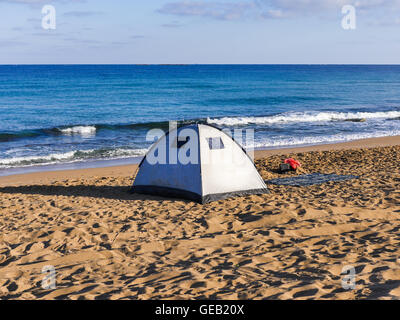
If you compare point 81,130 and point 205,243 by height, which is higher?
point 81,130

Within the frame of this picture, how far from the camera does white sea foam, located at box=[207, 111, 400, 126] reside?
30.6 metres

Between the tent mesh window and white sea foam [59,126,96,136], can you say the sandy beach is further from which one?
white sea foam [59,126,96,136]

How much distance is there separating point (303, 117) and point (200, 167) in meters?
23.2

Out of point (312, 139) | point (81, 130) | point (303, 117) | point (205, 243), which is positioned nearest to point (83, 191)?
point (205, 243)

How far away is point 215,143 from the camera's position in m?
10.8

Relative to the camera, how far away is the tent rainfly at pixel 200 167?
10508 mm

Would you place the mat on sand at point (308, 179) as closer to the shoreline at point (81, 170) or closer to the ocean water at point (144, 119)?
the shoreline at point (81, 170)

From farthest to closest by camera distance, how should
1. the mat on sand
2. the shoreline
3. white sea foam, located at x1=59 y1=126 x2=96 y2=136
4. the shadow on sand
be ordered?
white sea foam, located at x1=59 y1=126 x2=96 y2=136
the shoreline
the mat on sand
the shadow on sand

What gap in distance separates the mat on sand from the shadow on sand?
11.4 ft

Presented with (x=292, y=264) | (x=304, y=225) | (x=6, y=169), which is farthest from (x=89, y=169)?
(x=292, y=264)

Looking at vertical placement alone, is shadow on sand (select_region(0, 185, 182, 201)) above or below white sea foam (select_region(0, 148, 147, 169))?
below

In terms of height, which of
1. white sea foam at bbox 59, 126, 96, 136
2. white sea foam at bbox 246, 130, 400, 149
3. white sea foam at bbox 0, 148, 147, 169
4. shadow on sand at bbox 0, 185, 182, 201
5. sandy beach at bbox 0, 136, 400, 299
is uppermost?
white sea foam at bbox 59, 126, 96, 136

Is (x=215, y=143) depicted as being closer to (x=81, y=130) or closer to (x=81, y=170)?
(x=81, y=170)

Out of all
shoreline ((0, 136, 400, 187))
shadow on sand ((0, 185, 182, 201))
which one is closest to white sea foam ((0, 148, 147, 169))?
shoreline ((0, 136, 400, 187))
